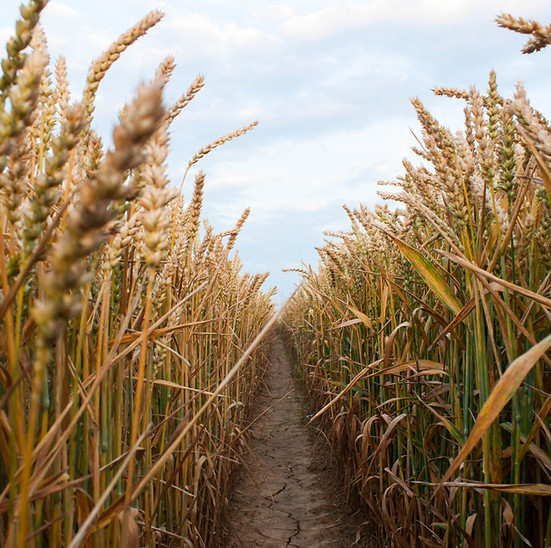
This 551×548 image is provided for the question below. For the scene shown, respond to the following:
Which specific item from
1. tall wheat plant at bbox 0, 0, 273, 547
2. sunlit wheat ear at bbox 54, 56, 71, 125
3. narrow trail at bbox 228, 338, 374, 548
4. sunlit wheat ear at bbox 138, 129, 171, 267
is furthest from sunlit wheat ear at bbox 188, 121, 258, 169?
narrow trail at bbox 228, 338, 374, 548

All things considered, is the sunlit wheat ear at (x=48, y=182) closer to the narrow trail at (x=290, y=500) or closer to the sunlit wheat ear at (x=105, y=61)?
the sunlit wheat ear at (x=105, y=61)

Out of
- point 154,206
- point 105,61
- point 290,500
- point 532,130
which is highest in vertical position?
point 105,61

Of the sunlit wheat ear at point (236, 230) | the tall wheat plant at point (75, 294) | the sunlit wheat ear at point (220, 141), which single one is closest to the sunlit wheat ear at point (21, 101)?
the tall wheat plant at point (75, 294)

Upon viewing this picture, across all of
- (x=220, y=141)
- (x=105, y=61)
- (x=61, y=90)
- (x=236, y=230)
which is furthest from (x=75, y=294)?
(x=236, y=230)

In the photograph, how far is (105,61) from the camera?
2.54ft

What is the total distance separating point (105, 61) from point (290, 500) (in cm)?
291

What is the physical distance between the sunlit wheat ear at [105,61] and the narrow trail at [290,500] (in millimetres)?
1841

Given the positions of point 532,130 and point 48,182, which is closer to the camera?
point 48,182

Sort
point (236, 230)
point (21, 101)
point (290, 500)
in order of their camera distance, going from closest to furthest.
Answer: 1. point (21, 101)
2. point (236, 230)
3. point (290, 500)

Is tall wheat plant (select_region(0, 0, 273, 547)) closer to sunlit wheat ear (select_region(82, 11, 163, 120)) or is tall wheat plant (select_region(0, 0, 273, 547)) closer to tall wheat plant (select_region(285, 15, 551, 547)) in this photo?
sunlit wheat ear (select_region(82, 11, 163, 120))

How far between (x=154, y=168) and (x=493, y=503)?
39.3 inches

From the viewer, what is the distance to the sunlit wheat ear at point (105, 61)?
776mm

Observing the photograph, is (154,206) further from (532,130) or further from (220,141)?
(220,141)

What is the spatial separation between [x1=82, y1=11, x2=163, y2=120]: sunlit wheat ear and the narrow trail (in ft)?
6.04
